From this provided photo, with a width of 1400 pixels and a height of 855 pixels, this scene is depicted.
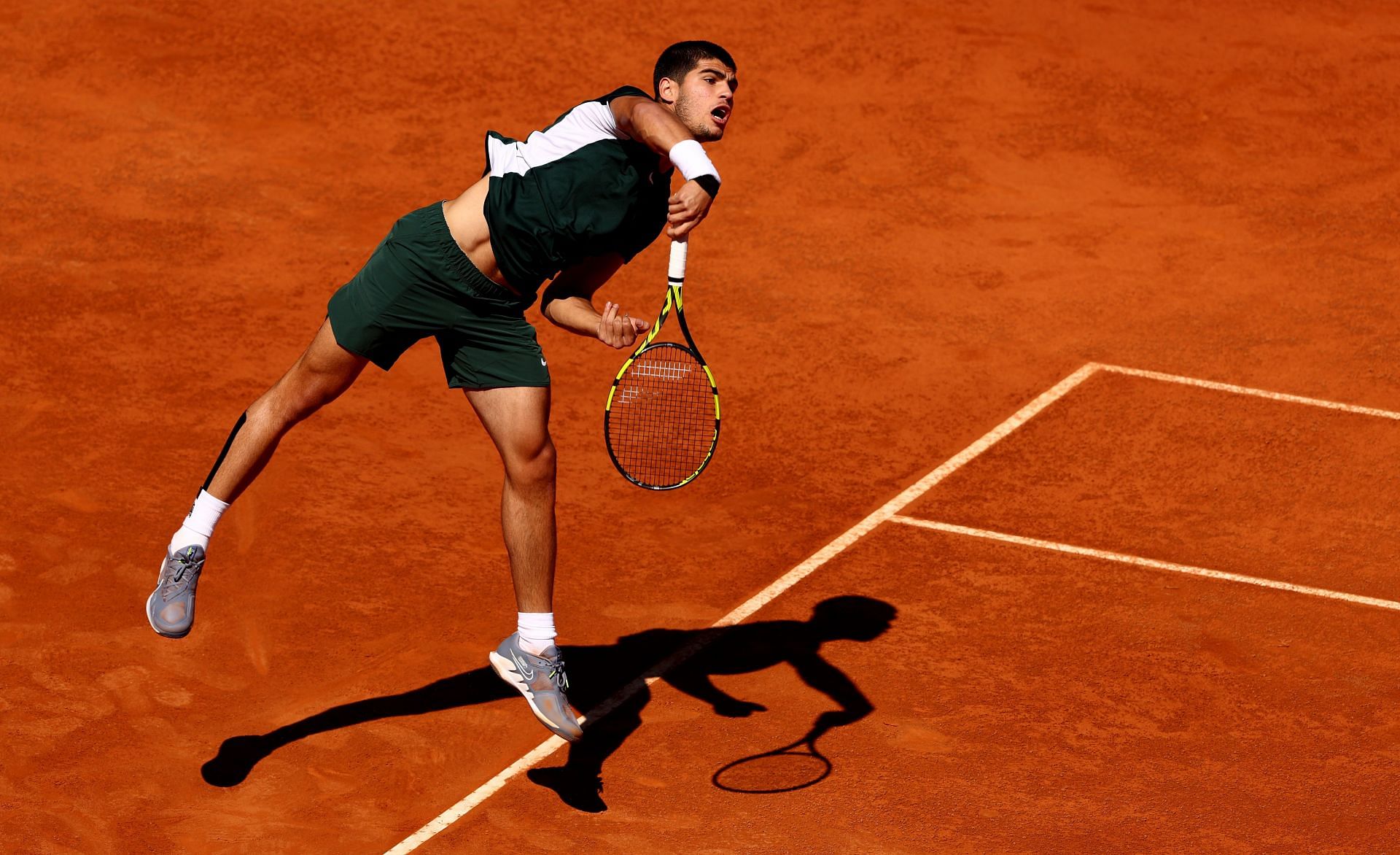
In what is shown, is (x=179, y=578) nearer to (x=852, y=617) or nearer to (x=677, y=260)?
(x=677, y=260)

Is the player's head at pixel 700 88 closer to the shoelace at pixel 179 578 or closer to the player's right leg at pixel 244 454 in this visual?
the player's right leg at pixel 244 454

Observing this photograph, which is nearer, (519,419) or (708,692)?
(519,419)

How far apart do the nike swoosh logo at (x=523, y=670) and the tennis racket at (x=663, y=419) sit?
7.01ft

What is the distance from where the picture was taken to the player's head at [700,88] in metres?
6.37

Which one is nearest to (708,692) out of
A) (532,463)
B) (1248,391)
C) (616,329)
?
(532,463)

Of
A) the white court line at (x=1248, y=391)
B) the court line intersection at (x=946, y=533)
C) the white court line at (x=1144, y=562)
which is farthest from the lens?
the white court line at (x=1248, y=391)

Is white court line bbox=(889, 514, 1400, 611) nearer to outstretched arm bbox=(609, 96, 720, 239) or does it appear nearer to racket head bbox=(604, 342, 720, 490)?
racket head bbox=(604, 342, 720, 490)

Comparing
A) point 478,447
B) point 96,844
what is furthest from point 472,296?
point 478,447

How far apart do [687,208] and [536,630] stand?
67.7 inches

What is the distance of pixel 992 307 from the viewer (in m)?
11.5

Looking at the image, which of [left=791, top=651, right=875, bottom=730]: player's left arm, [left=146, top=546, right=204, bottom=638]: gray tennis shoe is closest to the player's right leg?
[left=146, top=546, right=204, bottom=638]: gray tennis shoe

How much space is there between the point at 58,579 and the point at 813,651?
10.4 feet

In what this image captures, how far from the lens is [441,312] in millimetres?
6660

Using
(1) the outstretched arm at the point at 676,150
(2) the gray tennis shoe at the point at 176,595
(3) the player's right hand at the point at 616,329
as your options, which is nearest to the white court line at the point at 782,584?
(2) the gray tennis shoe at the point at 176,595
